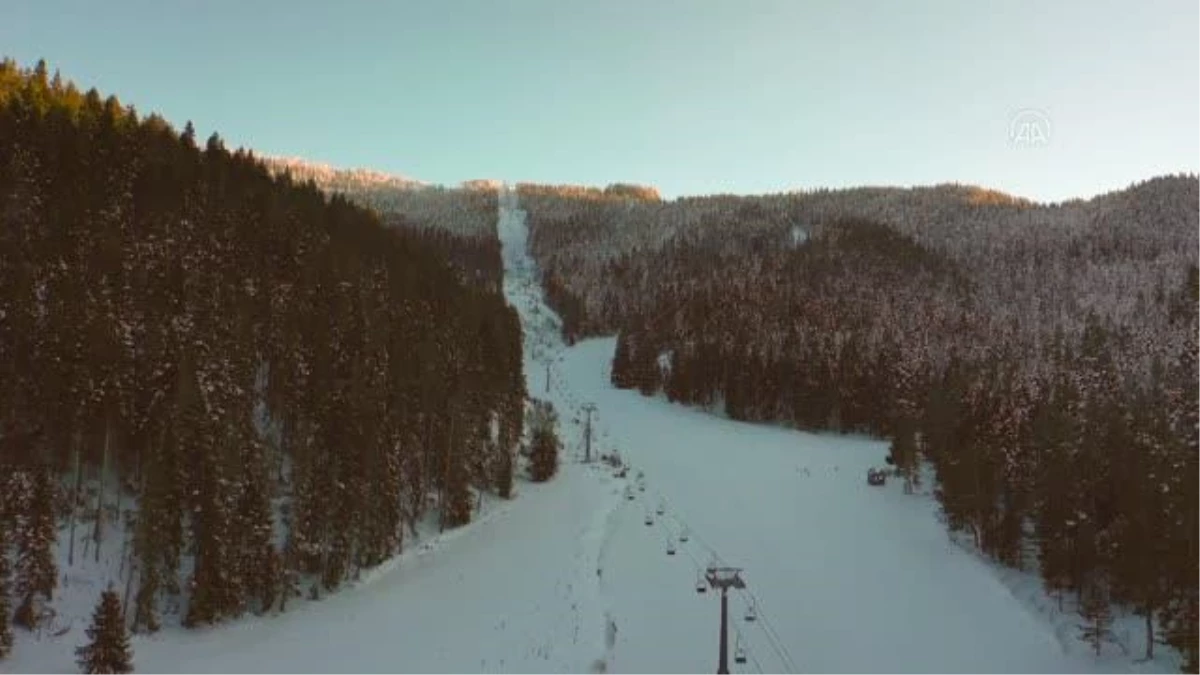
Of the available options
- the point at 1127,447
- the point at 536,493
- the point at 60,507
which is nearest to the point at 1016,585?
the point at 1127,447

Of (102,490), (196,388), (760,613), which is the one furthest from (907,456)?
(102,490)

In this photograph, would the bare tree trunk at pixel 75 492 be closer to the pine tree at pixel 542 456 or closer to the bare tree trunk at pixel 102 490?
the bare tree trunk at pixel 102 490

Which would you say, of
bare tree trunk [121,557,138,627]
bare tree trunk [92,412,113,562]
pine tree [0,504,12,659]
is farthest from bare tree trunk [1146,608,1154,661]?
bare tree trunk [92,412,113,562]

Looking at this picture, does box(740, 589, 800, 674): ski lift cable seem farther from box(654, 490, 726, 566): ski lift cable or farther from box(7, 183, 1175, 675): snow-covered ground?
box(654, 490, 726, 566): ski lift cable

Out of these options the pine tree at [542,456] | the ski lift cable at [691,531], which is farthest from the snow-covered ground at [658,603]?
the pine tree at [542,456]

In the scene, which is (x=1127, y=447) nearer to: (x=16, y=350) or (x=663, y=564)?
(x=663, y=564)

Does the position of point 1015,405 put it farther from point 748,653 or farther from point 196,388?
point 196,388

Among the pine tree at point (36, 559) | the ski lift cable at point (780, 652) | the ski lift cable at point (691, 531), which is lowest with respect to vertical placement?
the ski lift cable at point (780, 652)
